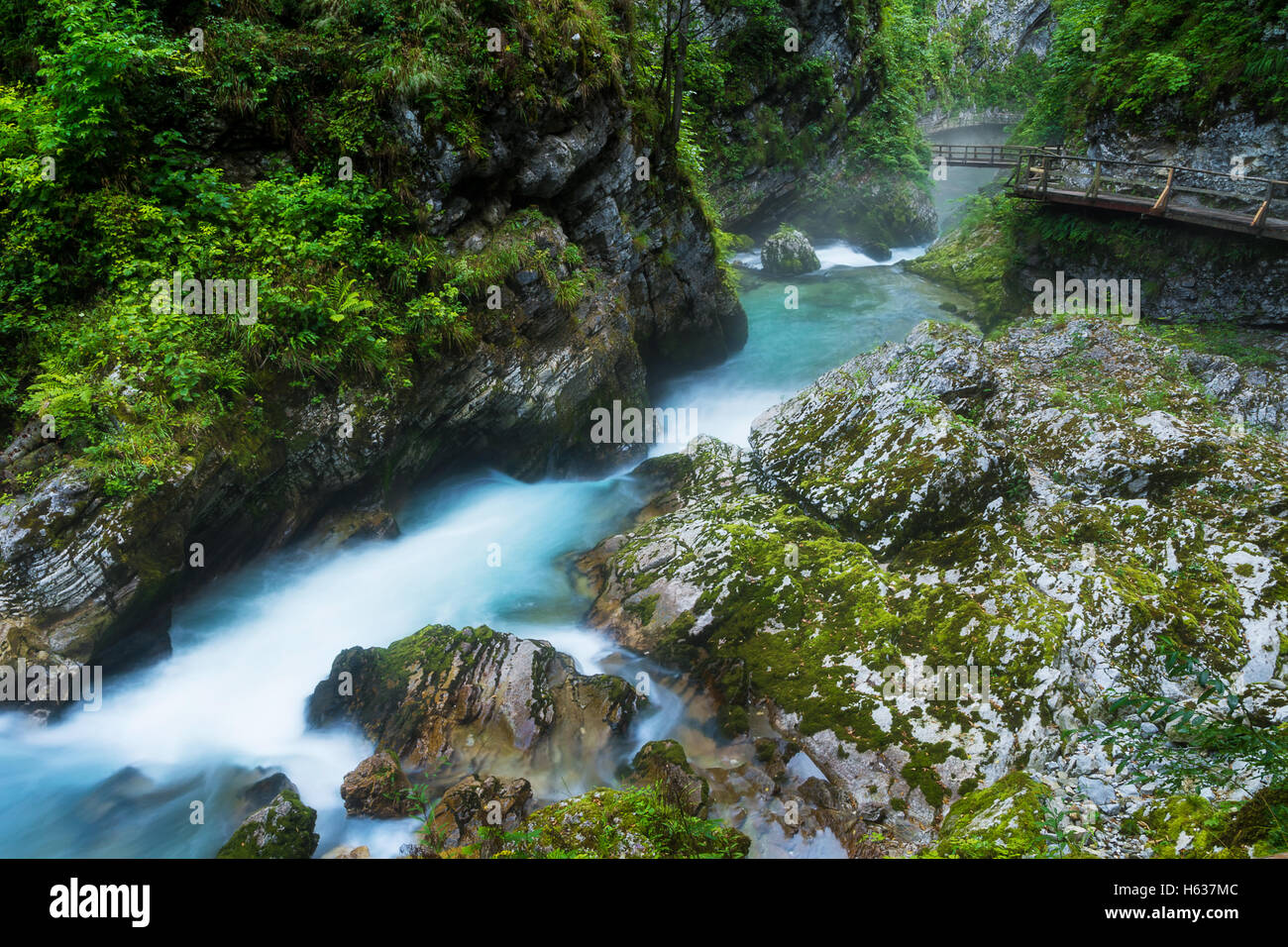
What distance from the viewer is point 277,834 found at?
5898 mm

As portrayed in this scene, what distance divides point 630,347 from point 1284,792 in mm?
11076

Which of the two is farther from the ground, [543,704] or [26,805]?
[543,704]

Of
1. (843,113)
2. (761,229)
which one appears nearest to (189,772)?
(761,229)

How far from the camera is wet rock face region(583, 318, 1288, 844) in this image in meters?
6.38

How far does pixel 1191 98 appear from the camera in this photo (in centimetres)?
1403

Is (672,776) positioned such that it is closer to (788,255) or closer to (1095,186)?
(1095,186)

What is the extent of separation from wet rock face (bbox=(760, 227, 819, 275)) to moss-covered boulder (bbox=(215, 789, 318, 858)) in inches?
816

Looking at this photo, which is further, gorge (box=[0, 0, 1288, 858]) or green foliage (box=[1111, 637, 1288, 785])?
gorge (box=[0, 0, 1288, 858])

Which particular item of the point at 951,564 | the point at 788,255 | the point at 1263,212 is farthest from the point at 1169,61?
the point at 951,564

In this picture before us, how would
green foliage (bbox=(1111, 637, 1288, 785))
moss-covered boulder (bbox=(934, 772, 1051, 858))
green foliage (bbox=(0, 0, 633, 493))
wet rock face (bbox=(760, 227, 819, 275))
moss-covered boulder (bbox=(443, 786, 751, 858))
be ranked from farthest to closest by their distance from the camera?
wet rock face (bbox=(760, 227, 819, 275)), green foliage (bbox=(0, 0, 633, 493)), moss-covered boulder (bbox=(443, 786, 751, 858)), moss-covered boulder (bbox=(934, 772, 1051, 858)), green foliage (bbox=(1111, 637, 1288, 785))

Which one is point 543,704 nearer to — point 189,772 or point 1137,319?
point 189,772
